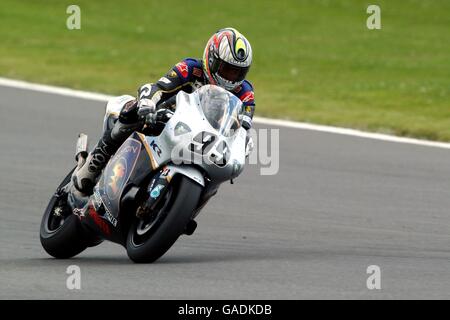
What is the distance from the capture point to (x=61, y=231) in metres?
8.12

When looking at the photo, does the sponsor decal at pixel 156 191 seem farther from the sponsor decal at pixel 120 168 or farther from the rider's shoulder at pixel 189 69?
the rider's shoulder at pixel 189 69

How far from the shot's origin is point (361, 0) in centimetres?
2773

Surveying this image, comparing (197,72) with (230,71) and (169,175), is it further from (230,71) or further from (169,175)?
(169,175)

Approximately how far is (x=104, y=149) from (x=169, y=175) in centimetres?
100

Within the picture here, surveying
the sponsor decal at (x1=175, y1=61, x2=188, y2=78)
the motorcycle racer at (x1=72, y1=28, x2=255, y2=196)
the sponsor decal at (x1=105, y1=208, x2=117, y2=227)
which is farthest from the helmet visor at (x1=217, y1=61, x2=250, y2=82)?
the sponsor decal at (x1=105, y1=208, x2=117, y2=227)

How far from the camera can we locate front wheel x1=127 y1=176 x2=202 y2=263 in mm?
6992

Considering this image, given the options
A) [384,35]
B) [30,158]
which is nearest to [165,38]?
[384,35]

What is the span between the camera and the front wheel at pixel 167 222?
6.99 m

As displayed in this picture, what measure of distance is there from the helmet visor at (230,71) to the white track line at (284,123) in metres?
6.36

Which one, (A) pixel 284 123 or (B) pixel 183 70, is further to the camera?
(A) pixel 284 123

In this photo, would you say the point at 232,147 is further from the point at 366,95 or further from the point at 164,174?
the point at 366,95

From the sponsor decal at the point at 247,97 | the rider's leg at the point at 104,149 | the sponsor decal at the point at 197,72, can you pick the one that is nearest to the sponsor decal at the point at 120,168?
the rider's leg at the point at 104,149

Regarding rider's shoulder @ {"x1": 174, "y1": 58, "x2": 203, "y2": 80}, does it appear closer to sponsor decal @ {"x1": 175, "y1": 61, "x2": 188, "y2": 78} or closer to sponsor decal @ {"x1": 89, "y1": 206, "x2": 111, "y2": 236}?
sponsor decal @ {"x1": 175, "y1": 61, "x2": 188, "y2": 78}

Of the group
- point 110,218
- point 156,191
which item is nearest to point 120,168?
point 110,218
